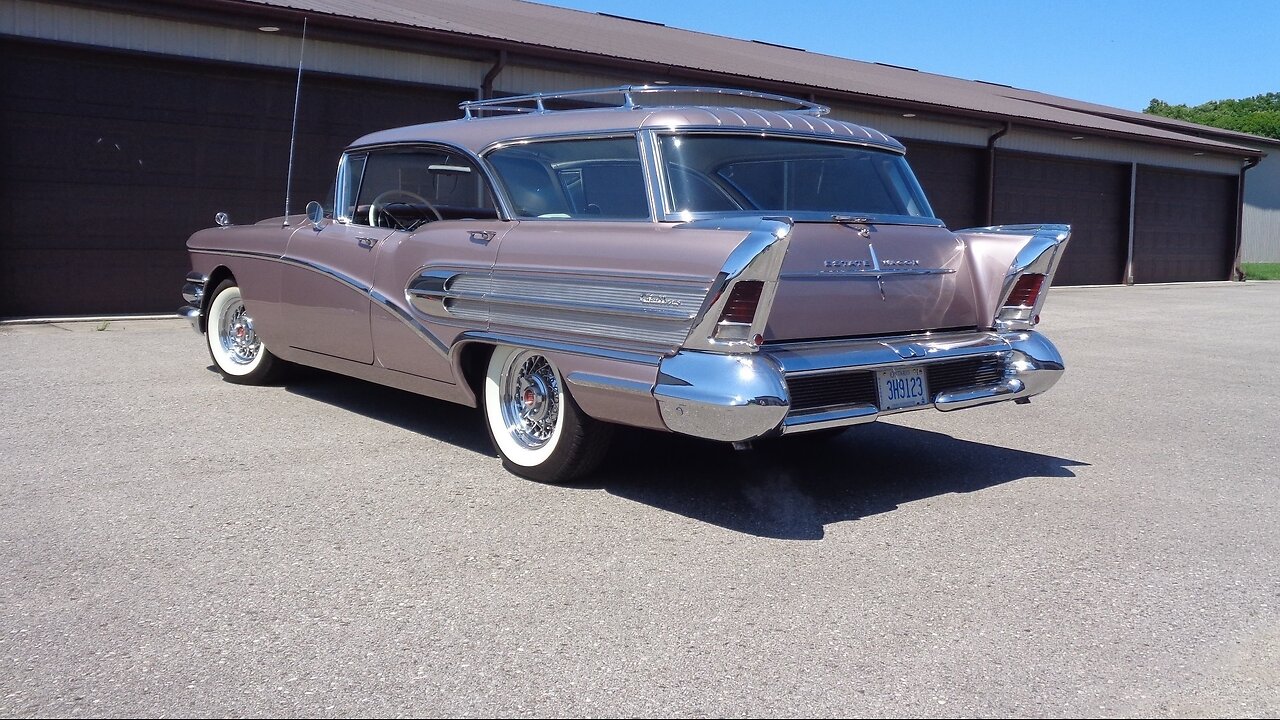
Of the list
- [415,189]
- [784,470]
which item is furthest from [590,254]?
[415,189]

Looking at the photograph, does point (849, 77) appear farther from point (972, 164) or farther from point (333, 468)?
point (333, 468)

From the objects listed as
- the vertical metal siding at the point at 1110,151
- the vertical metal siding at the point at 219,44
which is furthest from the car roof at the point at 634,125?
the vertical metal siding at the point at 1110,151

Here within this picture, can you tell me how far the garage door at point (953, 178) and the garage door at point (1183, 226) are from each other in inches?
215

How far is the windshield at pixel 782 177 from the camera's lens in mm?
5047

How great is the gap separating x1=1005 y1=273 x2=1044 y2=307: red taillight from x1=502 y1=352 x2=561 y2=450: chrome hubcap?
7.50ft

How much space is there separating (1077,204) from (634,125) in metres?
20.0

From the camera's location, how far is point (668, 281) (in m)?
4.55

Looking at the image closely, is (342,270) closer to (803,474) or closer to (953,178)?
(803,474)

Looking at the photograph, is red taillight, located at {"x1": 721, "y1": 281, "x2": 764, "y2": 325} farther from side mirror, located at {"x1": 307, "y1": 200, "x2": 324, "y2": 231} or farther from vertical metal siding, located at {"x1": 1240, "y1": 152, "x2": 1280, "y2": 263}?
vertical metal siding, located at {"x1": 1240, "y1": 152, "x2": 1280, "y2": 263}

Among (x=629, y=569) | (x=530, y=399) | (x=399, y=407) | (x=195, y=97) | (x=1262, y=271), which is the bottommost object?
(x=629, y=569)

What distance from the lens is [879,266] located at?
5.14 meters

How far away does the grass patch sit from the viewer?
28.6m

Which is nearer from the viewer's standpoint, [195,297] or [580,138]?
[580,138]

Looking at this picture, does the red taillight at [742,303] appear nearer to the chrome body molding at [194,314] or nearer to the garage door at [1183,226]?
the chrome body molding at [194,314]
